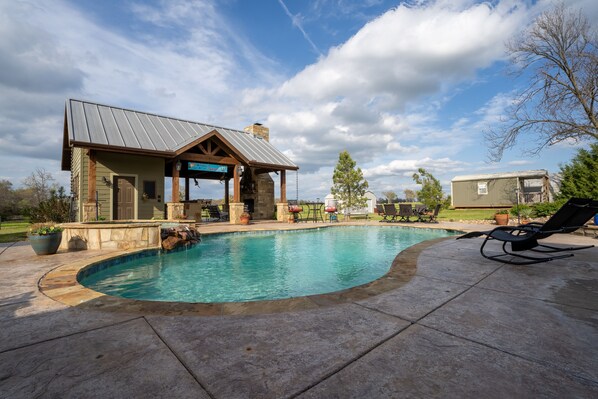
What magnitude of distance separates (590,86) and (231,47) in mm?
18188

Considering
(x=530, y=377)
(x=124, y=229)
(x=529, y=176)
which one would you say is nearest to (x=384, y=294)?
(x=530, y=377)

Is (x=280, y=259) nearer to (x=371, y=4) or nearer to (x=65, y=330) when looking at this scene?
(x=65, y=330)

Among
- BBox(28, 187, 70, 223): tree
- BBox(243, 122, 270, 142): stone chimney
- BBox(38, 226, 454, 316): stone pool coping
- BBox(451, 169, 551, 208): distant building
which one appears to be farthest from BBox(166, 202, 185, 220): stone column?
BBox(451, 169, 551, 208): distant building

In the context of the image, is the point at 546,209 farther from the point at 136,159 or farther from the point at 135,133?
the point at 135,133

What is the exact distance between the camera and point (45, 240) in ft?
18.1

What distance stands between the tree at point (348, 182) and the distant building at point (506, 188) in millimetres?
12661

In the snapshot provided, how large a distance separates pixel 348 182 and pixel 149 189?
1431 centimetres

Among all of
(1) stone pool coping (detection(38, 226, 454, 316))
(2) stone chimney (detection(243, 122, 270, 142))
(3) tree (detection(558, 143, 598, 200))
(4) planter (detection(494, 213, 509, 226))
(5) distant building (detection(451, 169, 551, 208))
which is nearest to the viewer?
(1) stone pool coping (detection(38, 226, 454, 316))

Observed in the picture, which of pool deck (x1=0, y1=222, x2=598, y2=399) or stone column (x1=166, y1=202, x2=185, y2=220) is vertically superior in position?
stone column (x1=166, y1=202, x2=185, y2=220)

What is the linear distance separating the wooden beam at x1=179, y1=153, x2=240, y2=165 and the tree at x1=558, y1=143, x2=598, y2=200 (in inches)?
671

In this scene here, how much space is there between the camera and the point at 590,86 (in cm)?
1338

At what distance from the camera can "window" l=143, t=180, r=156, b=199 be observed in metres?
13.0

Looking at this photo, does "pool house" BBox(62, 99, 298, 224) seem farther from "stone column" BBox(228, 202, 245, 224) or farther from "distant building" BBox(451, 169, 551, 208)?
"distant building" BBox(451, 169, 551, 208)

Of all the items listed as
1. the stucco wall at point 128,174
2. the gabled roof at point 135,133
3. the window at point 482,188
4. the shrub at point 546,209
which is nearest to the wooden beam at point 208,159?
the gabled roof at point 135,133
